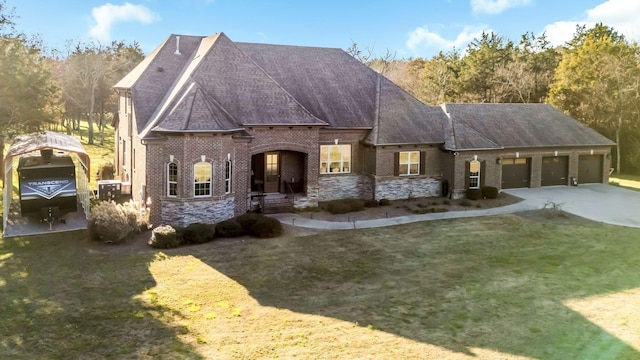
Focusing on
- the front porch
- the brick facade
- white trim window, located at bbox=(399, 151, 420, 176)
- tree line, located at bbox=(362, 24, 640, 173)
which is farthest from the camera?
tree line, located at bbox=(362, 24, 640, 173)

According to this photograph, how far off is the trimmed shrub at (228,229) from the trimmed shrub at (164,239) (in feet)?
6.76

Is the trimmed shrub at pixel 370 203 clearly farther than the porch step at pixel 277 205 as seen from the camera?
Yes

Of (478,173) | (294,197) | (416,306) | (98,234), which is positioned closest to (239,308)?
(416,306)

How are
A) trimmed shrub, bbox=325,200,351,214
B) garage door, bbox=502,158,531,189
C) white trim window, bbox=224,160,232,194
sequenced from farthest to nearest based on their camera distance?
garage door, bbox=502,158,531,189 → trimmed shrub, bbox=325,200,351,214 → white trim window, bbox=224,160,232,194

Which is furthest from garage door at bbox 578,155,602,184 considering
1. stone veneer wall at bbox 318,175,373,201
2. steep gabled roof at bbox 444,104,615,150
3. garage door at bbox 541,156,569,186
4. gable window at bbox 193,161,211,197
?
gable window at bbox 193,161,211,197

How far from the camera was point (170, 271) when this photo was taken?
705 inches

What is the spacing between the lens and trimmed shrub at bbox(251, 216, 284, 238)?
73.6ft

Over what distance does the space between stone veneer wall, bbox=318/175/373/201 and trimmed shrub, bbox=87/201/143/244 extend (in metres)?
11.2

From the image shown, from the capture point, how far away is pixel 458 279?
1739cm

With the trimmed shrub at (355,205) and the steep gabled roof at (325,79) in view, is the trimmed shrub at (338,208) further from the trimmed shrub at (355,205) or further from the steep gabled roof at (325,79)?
the steep gabled roof at (325,79)

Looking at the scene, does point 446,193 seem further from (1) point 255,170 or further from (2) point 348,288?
(2) point 348,288

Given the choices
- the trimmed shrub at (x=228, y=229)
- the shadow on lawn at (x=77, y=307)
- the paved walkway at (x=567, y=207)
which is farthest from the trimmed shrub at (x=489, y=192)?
the shadow on lawn at (x=77, y=307)

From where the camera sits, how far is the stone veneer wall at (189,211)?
23234mm

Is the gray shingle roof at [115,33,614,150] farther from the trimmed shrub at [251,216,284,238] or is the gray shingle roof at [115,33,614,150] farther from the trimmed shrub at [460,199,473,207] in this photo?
the trimmed shrub at [251,216,284,238]
